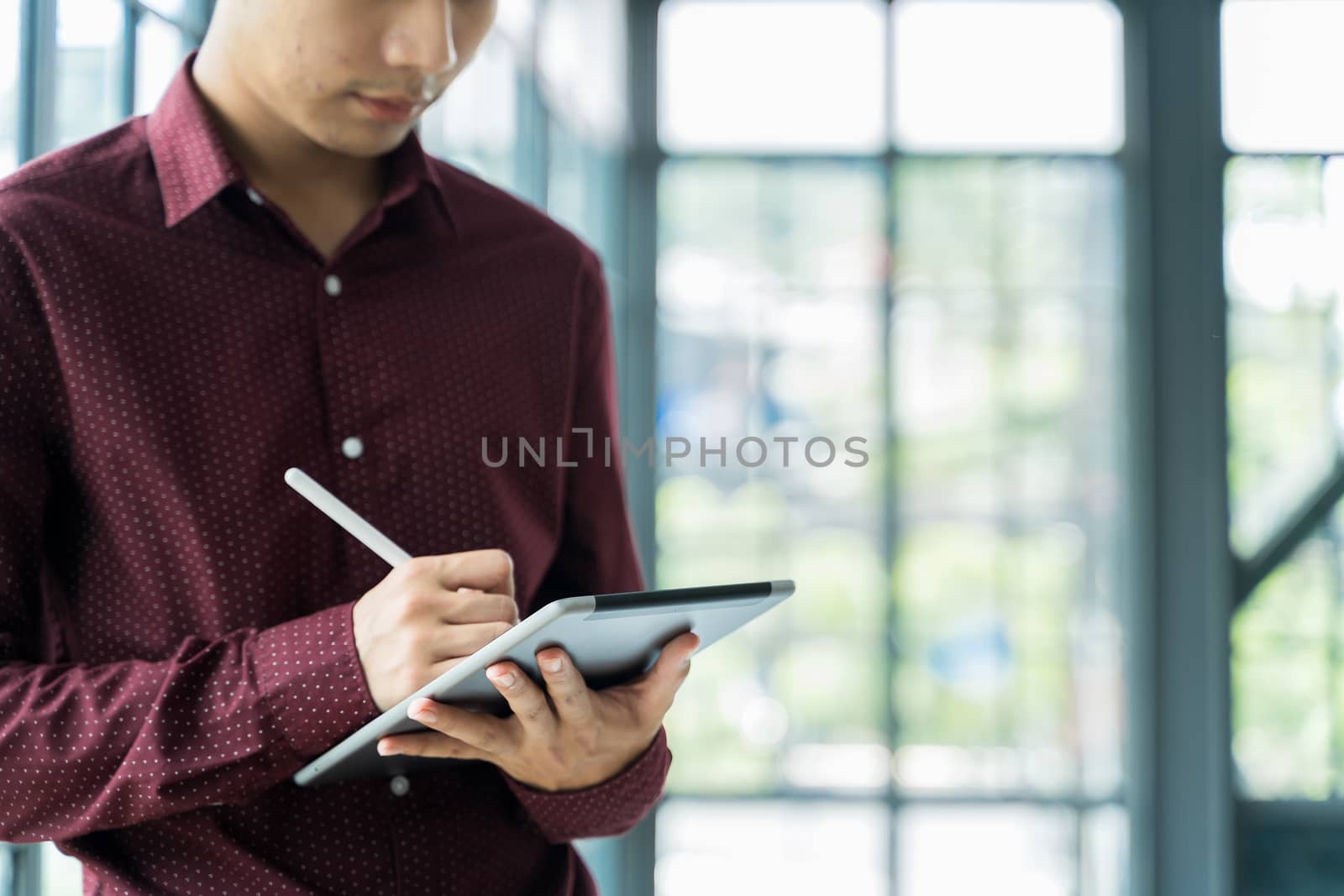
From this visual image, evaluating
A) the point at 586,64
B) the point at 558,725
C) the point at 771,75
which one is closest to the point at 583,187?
the point at 586,64

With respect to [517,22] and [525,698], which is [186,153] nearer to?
[525,698]

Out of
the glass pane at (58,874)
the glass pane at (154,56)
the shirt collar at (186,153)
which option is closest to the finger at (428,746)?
the shirt collar at (186,153)

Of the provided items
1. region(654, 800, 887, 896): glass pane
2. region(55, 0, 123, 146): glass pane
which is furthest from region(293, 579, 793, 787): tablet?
region(654, 800, 887, 896): glass pane

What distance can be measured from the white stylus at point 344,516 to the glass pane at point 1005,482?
3185 millimetres

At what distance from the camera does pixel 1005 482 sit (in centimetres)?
388

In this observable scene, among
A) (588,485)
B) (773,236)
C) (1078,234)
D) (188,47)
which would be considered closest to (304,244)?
(588,485)

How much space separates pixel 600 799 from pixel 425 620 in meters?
0.26

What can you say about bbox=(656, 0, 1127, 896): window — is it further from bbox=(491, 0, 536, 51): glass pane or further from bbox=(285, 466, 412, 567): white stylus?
bbox=(285, 466, 412, 567): white stylus

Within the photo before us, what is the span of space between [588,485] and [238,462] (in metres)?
0.30

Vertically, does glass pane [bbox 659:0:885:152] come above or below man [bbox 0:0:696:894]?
above

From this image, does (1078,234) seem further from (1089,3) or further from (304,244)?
(304,244)

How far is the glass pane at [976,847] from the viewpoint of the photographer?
3799 mm

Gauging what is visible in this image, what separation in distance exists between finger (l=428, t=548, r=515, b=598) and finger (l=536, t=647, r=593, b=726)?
58 millimetres

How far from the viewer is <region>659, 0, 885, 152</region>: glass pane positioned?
3.84m
